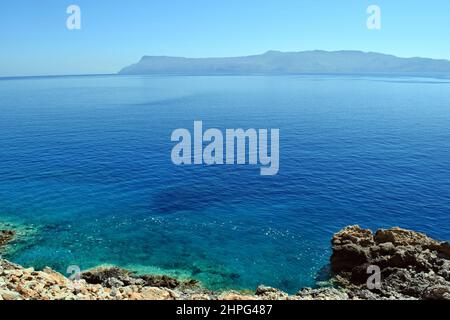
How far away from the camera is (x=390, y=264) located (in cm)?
3472

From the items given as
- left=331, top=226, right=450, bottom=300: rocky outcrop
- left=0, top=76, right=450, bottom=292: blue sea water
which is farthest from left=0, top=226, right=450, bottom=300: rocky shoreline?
left=0, top=76, right=450, bottom=292: blue sea water

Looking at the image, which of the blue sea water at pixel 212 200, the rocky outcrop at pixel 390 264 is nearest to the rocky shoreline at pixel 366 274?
the rocky outcrop at pixel 390 264

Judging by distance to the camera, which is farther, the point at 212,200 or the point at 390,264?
the point at 212,200

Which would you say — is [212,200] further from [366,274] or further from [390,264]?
[390,264]

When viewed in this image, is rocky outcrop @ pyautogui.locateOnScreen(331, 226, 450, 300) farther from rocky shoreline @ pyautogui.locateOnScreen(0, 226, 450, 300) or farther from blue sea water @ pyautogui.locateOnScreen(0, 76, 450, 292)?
blue sea water @ pyautogui.locateOnScreen(0, 76, 450, 292)

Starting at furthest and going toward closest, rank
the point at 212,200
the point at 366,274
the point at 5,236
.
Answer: the point at 212,200 → the point at 5,236 → the point at 366,274

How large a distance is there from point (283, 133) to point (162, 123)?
40.3 meters

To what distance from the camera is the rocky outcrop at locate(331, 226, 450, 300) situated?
3006 cm

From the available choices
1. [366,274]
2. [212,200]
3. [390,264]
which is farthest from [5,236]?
[390,264]

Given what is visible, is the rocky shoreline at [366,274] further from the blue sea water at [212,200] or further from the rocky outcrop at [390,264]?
the blue sea water at [212,200]

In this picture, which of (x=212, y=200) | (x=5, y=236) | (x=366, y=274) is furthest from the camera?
(x=212, y=200)

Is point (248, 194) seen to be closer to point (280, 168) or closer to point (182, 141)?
point (280, 168)

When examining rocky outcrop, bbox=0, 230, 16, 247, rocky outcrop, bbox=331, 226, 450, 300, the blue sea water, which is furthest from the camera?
rocky outcrop, bbox=0, 230, 16, 247

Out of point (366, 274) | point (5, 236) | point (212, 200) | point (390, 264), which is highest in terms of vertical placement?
point (212, 200)
